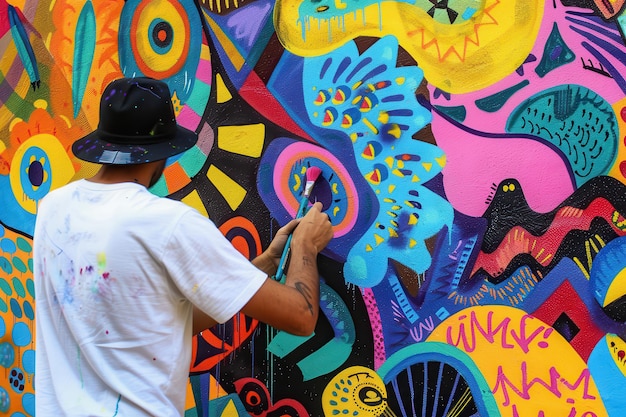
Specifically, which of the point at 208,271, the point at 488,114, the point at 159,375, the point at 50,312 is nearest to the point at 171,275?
the point at 208,271

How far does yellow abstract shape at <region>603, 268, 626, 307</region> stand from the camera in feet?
7.63

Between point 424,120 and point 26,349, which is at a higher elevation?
point 424,120

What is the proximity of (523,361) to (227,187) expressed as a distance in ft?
4.27

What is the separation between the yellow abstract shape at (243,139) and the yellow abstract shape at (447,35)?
1.18 feet

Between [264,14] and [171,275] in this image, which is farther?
[264,14]

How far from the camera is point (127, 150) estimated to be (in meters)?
2.06

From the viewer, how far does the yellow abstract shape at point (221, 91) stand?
9.75 ft

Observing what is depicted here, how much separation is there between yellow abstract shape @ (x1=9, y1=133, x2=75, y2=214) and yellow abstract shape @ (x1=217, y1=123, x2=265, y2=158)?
2.66 feet

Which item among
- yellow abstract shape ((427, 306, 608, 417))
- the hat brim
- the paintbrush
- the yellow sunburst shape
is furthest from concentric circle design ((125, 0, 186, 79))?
yellow abstract shape ((427, 306, 608, 417))

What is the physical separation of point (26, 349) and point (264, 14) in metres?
1.89

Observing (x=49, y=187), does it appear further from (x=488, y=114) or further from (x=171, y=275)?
(x=488, y=114)

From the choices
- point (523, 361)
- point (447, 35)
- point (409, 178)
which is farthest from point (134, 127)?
point (523, 361)

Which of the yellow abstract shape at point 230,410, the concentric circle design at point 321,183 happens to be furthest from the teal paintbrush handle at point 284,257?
the yellow abstract shape at point 230,410

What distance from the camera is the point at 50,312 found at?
2123mm
